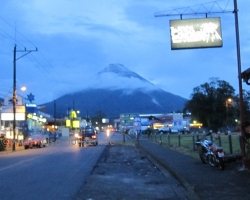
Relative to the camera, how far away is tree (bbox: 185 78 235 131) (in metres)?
80.4

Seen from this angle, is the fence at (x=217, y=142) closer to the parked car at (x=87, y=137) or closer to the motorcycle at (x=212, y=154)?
the motorcycle at (x=212, y=154)

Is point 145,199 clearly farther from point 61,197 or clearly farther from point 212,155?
point 212,155

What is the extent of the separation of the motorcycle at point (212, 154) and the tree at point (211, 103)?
60.6m

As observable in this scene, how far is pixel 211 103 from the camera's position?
80.6m

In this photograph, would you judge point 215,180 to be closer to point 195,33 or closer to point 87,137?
point 195,33

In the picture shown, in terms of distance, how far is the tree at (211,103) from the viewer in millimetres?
80375

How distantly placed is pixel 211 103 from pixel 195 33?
2489 inches

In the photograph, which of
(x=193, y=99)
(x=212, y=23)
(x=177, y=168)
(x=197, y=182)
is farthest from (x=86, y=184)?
(x=193, y=99)

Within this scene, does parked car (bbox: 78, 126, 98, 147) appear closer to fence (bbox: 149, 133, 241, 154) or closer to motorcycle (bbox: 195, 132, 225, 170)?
fence (bbox: 149, 133, 241, 154)

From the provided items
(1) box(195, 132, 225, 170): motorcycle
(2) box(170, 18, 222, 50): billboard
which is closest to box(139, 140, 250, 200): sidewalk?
(1) box(195, 132, 225, 170): motorcycle

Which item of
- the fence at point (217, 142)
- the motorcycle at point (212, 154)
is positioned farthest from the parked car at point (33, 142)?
the motorcycle at point (212, 154)

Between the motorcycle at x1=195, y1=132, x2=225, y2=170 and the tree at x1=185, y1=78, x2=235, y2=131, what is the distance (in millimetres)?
60602

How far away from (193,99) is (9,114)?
33017 millimetres

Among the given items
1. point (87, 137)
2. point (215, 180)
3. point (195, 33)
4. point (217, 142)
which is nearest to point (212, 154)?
point (215, 180)
